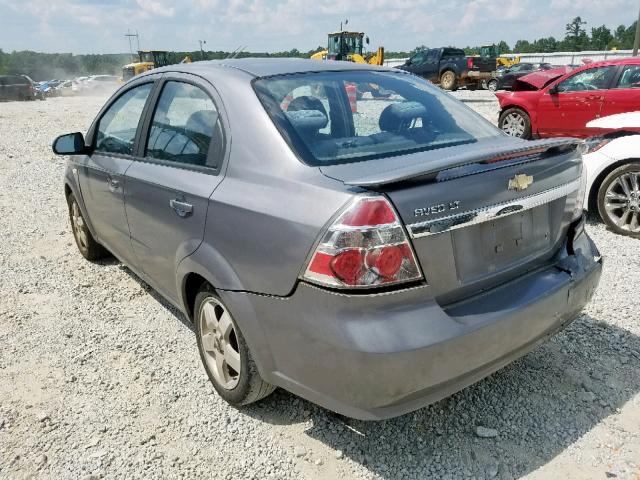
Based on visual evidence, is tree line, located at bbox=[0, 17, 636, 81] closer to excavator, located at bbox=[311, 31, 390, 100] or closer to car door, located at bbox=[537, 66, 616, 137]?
excavator, located at bbox=[311, 31, 390, 100]

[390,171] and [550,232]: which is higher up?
[390,171]

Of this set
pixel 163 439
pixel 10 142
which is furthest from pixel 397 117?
pixel 10 142

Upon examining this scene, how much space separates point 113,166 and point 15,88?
30501 mm

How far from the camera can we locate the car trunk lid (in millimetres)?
1953

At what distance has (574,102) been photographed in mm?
9305

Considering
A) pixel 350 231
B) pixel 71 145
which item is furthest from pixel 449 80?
pixel 350 231

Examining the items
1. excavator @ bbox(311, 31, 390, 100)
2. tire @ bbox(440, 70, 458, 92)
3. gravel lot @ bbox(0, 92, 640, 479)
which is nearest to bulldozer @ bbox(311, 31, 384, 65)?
excavator @ bbox(311, 31, 390, 100)

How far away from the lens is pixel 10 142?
40.2ft

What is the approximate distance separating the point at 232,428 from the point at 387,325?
1.17 m

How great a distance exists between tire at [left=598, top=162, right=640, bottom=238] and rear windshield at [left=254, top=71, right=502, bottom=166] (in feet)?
9.14

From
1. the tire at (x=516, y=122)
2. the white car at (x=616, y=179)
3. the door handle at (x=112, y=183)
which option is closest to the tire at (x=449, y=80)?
the tire at (x=516, y=122)

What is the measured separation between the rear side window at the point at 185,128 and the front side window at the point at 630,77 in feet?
27.0

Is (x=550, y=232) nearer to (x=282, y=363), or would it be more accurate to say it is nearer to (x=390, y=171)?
(x=390, y=171)

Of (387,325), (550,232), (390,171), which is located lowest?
(387,325)
